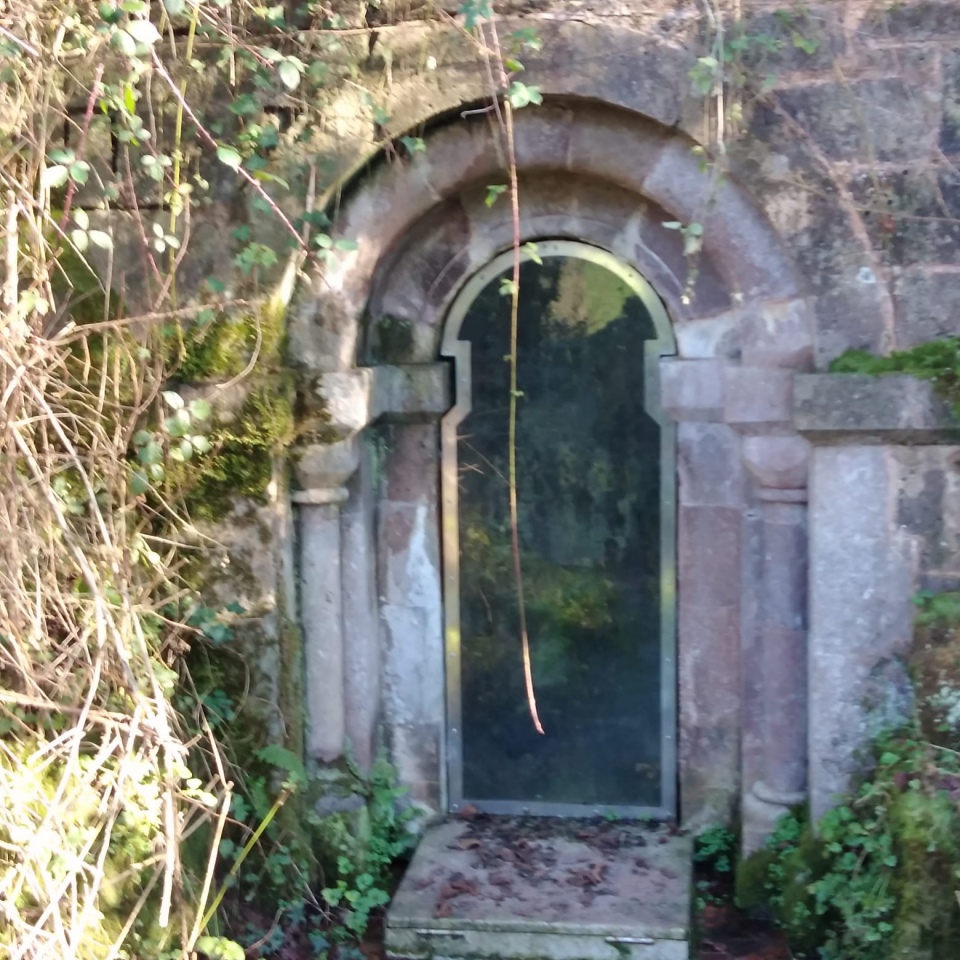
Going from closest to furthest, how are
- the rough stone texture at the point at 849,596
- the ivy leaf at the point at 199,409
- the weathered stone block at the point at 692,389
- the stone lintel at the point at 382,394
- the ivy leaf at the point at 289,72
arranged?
the ivy leaf at the point at 289,72 → the ivy leaf at the point at 199,409 → the rough stone texture at the point at 849,596 → the stone lintel at the point at 382,394 → the weathered stone block at the point at 692,389

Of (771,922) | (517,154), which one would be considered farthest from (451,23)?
(771,922)

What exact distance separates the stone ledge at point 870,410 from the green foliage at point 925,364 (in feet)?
0.08

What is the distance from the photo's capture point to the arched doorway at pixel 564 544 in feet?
12.7

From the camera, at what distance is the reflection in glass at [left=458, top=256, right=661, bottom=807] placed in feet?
12.8

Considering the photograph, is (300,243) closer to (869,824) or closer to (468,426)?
(468,426)

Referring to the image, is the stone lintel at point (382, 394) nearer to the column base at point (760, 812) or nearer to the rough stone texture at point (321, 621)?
the rough stone texture at point (321, 621)

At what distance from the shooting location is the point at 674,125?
11.0 feet

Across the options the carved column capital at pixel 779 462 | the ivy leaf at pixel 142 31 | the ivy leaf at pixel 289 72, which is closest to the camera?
the ivy leaf at pixel 142 31

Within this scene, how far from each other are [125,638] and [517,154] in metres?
1.91

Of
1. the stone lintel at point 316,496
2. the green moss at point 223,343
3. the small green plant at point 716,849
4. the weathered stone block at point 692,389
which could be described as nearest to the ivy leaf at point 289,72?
the green moss at point 223,343

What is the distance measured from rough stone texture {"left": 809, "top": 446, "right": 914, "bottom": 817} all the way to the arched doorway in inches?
24.5

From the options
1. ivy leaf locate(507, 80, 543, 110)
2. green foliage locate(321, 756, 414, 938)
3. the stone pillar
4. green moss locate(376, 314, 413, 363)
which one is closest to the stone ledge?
the stone pillar

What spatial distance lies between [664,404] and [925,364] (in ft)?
2.84

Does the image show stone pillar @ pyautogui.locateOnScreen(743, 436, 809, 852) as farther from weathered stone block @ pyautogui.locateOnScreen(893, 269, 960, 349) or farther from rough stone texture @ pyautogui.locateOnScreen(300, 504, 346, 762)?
rough stone texture @ pyautogui.locateOnScreen(300, 504, 346, 762)
